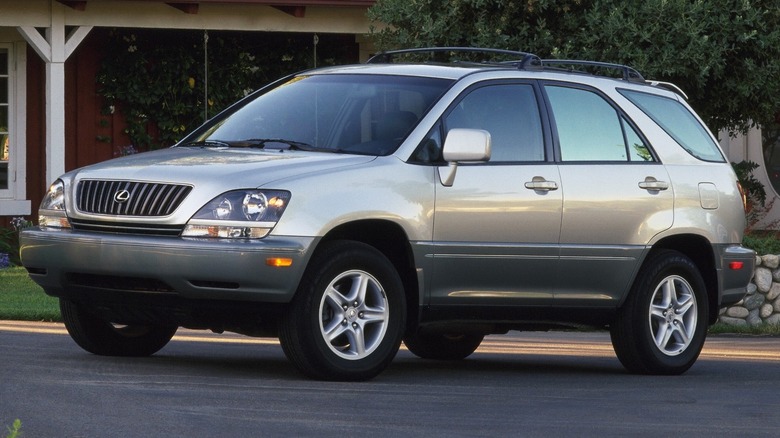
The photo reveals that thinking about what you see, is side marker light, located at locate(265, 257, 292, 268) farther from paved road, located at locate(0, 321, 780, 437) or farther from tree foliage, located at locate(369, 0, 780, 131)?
tree foliage, located at locate(369, 0, 780, 131)

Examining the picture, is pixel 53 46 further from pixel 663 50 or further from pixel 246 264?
pixel 246 264

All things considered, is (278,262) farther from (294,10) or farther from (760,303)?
(294,10)

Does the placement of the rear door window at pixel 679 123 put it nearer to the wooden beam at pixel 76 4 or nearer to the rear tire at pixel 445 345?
the rear tire at pixel 445 345

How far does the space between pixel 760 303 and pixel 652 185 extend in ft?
17.9

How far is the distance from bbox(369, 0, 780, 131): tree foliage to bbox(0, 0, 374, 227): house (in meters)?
3.25

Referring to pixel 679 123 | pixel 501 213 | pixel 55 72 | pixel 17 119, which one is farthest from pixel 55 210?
pixel 17 119

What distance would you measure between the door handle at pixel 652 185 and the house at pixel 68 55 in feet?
31.9

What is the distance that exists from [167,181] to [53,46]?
10990 millimetres

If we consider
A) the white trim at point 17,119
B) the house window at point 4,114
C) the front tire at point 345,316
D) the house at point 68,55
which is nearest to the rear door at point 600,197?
the front tire at point 345,316

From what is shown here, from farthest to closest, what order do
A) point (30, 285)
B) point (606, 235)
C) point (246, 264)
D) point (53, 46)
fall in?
point (53, 46), point (30, 285), point (606, 235), point (246, 264)

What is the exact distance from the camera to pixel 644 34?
15.4 meters

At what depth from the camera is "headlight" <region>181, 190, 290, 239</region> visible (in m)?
7.96

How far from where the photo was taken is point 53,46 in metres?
18.6

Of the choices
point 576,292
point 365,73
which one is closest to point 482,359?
point 576,292
